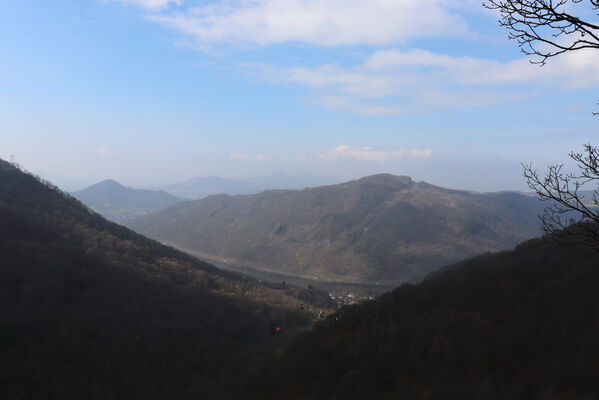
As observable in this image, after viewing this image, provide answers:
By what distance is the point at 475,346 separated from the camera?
59.4ft

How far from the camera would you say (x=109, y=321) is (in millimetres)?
40219

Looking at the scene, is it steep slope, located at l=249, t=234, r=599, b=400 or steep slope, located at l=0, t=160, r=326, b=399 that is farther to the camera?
steep slope, located at l=0, t=160, r=326, b=399

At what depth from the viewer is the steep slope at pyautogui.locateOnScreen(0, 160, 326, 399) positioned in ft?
87.8

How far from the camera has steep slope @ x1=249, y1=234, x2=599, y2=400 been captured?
13547 millimetres

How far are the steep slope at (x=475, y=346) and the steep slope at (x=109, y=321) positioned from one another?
8298 millimetres

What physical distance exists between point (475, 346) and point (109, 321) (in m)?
38.3

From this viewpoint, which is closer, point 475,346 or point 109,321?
point 475,346

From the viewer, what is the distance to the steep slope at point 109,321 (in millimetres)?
26750

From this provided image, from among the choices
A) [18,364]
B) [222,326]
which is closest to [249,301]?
[222,326]

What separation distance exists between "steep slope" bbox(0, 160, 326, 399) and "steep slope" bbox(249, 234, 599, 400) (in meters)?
8.30

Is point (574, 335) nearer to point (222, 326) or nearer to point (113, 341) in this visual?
point (113, 341)

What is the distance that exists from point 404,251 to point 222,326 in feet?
484

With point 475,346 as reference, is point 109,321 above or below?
below

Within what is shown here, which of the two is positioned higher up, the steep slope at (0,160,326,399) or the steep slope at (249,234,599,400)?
the steep slope at (249,234,599,400)
